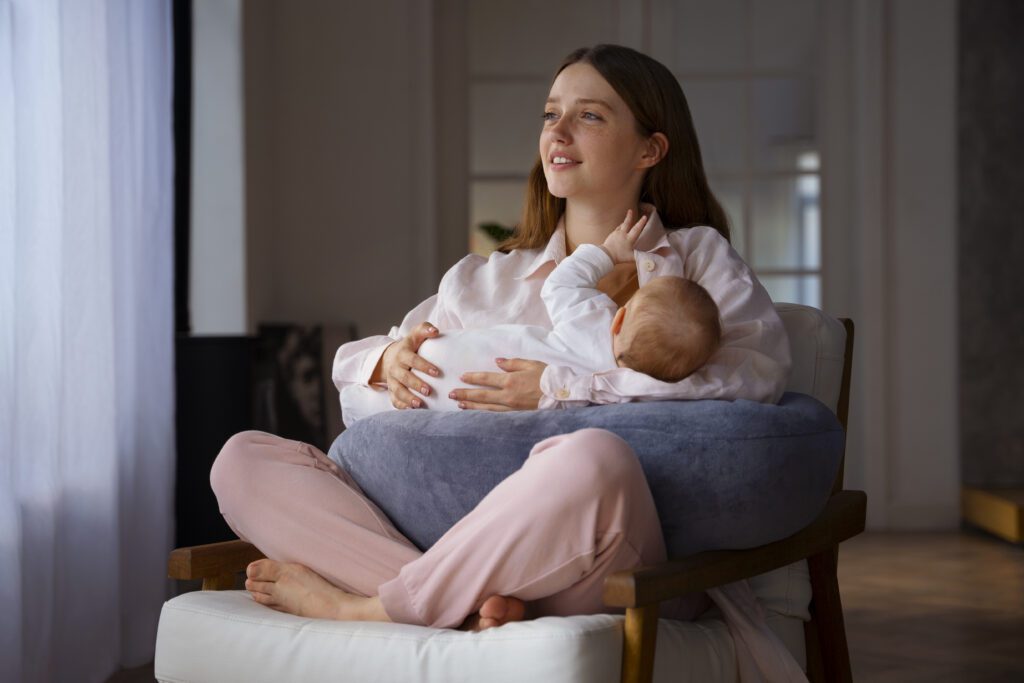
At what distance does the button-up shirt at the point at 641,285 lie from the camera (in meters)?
1.74

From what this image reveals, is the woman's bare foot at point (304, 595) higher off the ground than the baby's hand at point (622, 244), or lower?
lower

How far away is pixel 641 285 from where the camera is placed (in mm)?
2029

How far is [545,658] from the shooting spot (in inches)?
56.9

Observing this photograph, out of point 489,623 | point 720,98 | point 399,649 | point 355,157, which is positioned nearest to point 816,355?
point 489,623

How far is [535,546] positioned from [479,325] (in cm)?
74

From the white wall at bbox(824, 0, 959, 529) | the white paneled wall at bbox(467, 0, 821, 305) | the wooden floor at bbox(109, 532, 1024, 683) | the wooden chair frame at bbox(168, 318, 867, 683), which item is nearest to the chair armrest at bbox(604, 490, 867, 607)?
the wooden chair frame at bbox(168, 318, 867, 683)

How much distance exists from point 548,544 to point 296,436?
10.7 ft

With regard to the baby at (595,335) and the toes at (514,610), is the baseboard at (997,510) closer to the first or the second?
the baby at (595,335)

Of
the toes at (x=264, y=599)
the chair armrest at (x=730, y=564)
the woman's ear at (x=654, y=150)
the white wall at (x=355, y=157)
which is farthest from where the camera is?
the white wall at (x=355, y=157)

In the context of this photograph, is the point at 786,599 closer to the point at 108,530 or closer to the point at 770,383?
the point at 770,383

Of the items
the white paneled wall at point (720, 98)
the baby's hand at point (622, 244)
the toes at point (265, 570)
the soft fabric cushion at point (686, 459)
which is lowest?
the toes at point (265, 570)

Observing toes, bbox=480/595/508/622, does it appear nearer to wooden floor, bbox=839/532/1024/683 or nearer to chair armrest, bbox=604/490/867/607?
chair armrest, bbox=604/490/867/607

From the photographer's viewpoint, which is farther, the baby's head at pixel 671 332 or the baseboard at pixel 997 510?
the baseboard at pixel 997 510

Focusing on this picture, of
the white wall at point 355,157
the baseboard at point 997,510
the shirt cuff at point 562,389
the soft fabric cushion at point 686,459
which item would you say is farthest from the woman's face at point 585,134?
the baseboard at point 997,510
